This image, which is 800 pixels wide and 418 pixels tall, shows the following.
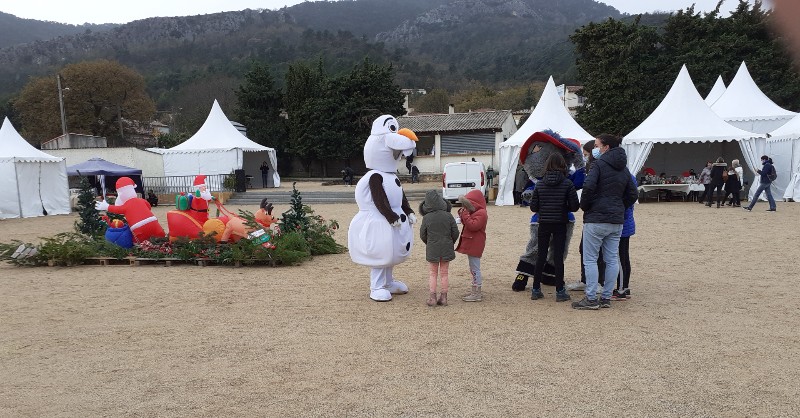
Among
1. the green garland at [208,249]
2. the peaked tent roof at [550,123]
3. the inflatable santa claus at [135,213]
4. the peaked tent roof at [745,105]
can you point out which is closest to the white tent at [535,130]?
the peaked tent roof at [550,123]

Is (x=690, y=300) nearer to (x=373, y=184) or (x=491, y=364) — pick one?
(x=491, y=364)

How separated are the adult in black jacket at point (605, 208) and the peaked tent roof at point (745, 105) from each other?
63.3 feet

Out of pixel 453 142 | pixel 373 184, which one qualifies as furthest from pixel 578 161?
pixel 453 142

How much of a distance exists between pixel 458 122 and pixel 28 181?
2279 cm

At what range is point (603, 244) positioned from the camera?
5.96 meters

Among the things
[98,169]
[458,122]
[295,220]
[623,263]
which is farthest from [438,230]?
[458,122]

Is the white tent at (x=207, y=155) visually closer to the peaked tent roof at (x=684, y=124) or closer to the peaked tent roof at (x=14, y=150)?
the peaked tent roof at (x=14, y=150)

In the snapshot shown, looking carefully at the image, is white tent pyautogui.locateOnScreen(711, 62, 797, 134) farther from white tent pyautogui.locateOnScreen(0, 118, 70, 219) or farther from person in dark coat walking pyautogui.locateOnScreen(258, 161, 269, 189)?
white tent pyautogui.locateOnScreen(0, 118, 70, 219)

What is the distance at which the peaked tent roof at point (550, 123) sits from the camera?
62.3ft

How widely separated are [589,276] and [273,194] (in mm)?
20115

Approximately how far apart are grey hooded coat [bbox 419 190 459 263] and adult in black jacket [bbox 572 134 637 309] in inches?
56.3

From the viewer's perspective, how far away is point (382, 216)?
649 cm

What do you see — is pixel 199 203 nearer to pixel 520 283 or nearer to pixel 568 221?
pixel 520 283

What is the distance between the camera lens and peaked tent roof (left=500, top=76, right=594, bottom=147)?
1898 centimetres
